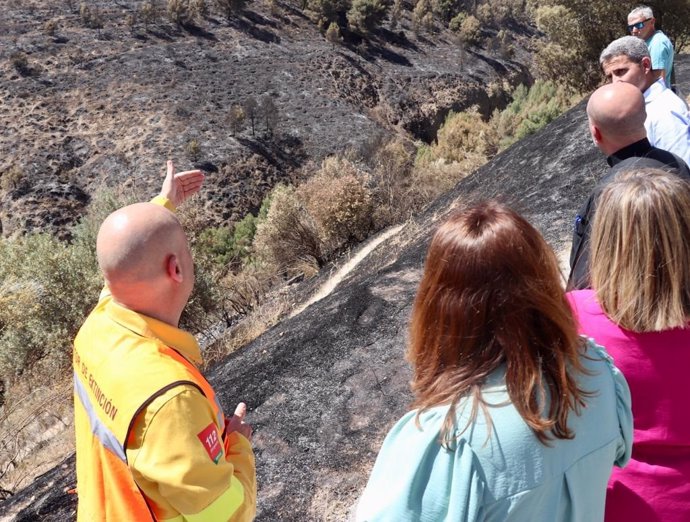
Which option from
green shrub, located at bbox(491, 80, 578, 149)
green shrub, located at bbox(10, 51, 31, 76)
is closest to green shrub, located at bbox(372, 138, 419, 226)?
green shrub, located at bbox(491, 80, 578, 149)

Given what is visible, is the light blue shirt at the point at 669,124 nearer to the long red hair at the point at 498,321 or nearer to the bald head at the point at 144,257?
the long red hair at the point at 498,321

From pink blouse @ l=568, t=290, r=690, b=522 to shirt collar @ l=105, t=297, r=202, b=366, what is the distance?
1.17 metres

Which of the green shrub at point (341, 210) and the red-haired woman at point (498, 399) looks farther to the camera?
the green shrub at point (341, 210)

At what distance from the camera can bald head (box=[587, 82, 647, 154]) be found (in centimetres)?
250

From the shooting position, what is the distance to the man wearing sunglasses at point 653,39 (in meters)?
4.96

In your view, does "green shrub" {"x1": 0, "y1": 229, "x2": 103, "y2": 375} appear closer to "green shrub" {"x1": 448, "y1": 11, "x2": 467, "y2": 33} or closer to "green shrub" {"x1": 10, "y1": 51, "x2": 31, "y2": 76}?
"green shrub" {"x1": 10, "y1": 51, "x2": 31, "y2": 76}

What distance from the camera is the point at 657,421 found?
1595 mm

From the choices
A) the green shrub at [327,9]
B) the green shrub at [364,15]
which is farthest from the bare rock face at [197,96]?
the green shrub at [327,9]

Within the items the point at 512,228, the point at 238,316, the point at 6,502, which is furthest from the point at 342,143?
the point at 512,228

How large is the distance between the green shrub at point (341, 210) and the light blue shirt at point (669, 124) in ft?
31.7

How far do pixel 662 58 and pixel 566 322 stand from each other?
4583 mm

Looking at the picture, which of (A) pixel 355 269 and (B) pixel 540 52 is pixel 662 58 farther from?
(B) pixel 540 52

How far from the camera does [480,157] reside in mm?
16047

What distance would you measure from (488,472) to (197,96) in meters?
30.3
